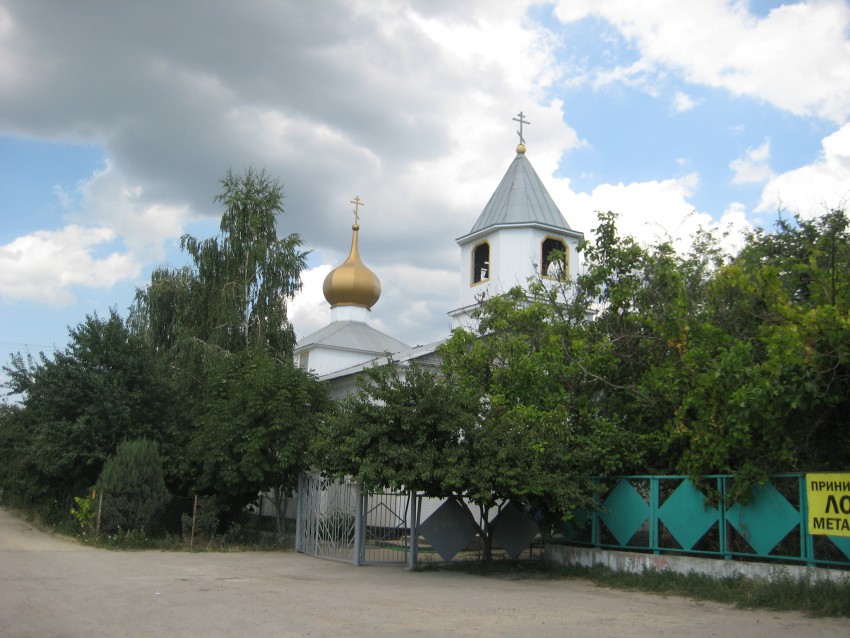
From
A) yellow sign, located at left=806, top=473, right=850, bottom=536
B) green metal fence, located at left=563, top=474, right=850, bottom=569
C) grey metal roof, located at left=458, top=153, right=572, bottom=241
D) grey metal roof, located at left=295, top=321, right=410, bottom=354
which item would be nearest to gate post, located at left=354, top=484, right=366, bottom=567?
green metal fence, located at left=563, top=474, right=850, bottom=569

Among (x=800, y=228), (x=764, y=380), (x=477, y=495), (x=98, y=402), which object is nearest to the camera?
(x=764, y=380)

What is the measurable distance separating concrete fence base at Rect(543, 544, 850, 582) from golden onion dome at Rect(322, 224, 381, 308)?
24490 millimetres

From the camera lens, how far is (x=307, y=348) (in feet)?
128

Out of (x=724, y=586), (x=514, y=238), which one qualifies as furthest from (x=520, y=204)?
(x=724, y=586)

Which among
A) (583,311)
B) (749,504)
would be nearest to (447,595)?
(749,504)

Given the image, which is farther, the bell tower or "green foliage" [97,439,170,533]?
the bell tower

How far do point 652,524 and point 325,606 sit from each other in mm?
6742

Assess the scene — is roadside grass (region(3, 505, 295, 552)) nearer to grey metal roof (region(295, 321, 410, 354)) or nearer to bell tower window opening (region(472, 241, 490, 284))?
bell tower window opening (region(472, 241, 490, 284))

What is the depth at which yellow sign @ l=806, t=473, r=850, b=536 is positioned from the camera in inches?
472

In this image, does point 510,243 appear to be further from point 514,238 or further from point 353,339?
point 353,339

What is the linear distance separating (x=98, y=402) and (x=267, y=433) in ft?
17.8

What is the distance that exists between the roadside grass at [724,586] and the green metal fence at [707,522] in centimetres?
59

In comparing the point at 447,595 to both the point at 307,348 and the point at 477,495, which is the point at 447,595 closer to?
the point at 477,495

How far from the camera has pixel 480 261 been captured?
30.4 meters
